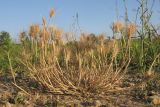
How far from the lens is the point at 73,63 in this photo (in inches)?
226

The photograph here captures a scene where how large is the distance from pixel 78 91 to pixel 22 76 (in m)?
1.49

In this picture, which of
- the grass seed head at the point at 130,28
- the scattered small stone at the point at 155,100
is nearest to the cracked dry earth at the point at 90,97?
the scattered small stone at the point at 155,100

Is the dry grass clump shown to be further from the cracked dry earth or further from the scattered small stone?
the scattered small stone

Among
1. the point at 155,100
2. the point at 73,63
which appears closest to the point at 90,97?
the point at 73,63

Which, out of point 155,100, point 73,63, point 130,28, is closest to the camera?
point 155,100

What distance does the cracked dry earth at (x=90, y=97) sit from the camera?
17.2 feet

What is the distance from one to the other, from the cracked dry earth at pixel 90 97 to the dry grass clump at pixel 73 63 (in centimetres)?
13

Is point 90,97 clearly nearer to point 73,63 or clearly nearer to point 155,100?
point 73,63

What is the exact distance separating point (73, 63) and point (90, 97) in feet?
1.66

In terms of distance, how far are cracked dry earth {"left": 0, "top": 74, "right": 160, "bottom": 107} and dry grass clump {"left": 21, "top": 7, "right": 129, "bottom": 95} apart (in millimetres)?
133

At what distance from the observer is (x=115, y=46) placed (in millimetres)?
5566

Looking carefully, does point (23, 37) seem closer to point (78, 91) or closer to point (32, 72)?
point (32, 72)

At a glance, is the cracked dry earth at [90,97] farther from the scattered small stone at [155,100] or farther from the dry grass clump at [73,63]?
the dry grass clump at [73,63]

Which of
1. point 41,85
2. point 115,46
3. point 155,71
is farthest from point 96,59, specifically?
point 155,71
